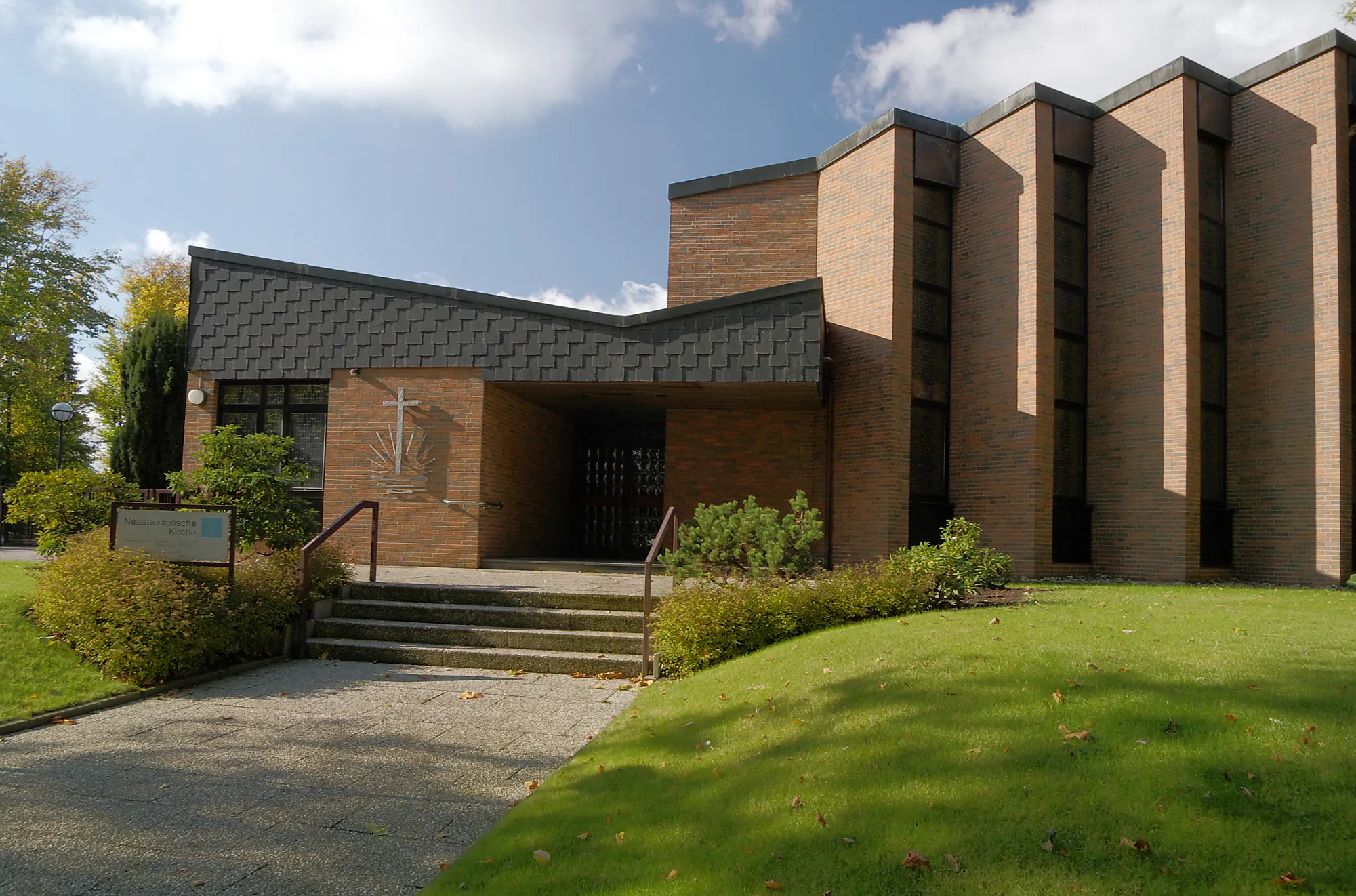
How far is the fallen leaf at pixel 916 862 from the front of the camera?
10.3ft

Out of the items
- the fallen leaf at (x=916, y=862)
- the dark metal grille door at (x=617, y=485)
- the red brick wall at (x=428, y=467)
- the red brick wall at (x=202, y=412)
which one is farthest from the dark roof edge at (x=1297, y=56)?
the red brick wall at (x=202, y=412)

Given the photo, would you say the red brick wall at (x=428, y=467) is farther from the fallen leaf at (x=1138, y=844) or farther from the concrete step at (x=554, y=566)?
the fallen leaf at (x=1138, y=844)

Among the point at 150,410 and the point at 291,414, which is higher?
the point at 150,410

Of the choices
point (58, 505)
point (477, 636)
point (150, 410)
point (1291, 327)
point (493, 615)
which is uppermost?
point (1291, 327)

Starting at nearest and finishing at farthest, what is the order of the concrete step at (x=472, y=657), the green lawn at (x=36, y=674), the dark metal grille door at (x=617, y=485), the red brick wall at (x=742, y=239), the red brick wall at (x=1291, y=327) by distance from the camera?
the green lawn at (x=36, y=674)
the concrete step at (x=472, y=657)
the red brick wall at (x=1291, y=327)
the red brick wall at (x=742, y=239)
the dark metal grille door at (x=617, y=485)

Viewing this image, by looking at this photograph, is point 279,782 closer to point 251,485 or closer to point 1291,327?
point 251,485

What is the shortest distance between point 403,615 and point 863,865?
22.3 ft

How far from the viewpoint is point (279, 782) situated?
4.88 meters

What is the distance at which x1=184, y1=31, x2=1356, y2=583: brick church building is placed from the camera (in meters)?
12.7

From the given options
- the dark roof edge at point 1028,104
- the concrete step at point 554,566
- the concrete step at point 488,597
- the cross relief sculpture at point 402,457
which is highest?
the dark roof edge at point 1028,104

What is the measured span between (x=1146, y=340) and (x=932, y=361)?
11.2ft

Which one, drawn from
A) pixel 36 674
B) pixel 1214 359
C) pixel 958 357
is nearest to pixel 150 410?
pixel 36 674

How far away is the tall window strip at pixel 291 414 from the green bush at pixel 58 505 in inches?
139

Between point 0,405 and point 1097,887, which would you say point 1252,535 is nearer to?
point 1097,887
